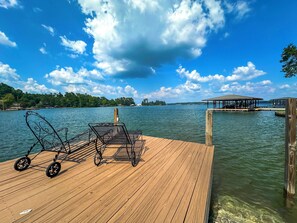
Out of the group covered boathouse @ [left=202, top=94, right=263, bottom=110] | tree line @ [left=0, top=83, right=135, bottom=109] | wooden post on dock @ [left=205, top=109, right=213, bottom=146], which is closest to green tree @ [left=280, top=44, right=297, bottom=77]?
covered boathouse @ [left=202, top=94, right=263, bottom=110]

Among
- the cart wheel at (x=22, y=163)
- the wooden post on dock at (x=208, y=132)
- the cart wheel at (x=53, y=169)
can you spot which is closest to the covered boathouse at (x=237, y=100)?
the wooden post on dock at (x=208, y=132)

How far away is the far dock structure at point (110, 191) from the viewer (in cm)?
188

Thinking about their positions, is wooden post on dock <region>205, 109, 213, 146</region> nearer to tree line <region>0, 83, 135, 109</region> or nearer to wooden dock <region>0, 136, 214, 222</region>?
wooden dock <region>0, 136, 214, 222</region>

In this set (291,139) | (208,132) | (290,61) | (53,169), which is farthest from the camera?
(290,61)

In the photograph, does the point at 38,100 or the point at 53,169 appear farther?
the point at 38,100

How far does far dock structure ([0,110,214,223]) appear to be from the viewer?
1883 mm

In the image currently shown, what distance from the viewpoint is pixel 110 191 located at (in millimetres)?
2406

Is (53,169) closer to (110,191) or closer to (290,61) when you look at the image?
(110,191)

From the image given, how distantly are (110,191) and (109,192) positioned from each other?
0.03 meters

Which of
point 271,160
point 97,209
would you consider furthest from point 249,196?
point 97,209

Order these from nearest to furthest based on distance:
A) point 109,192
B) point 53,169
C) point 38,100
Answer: point 109,192 → point 53,169 → point 38,100

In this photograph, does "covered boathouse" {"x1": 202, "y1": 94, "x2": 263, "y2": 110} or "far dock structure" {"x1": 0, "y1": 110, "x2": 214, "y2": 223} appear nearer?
"far dock structure" {"x1": 0, "y1": 110, "x2": 214, "y2": 223}

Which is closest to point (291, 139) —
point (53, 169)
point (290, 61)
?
point (53, 169)

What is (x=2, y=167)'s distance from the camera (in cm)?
344
